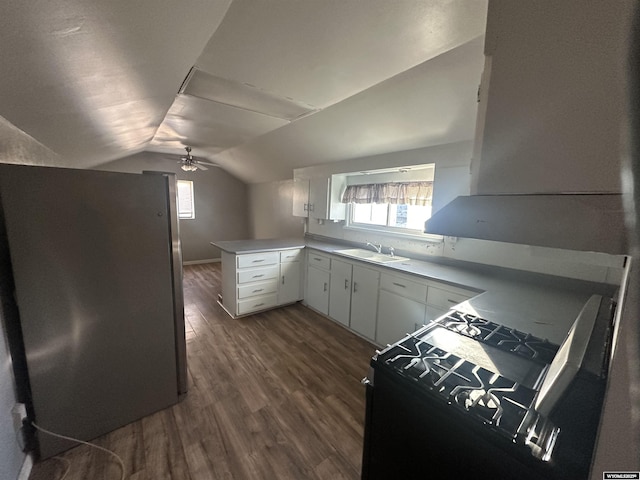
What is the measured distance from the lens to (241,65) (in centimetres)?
159

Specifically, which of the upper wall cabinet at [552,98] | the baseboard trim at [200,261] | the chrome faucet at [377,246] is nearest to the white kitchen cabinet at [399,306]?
the chrome faucet at [377,246]

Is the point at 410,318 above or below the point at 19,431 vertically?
above

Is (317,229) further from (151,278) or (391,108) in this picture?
(151,278)

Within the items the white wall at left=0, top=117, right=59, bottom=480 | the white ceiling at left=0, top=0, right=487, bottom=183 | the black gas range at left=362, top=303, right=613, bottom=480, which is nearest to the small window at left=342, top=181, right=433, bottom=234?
the white ceiling at left=0, top=0, right=487, bottom=183

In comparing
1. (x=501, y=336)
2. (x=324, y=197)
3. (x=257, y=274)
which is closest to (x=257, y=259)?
(x=257, y=274)

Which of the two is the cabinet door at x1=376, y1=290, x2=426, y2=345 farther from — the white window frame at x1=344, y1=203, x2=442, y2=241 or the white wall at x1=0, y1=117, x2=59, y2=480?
the white wall at x1=0, y1=117, x2=59, y2=480

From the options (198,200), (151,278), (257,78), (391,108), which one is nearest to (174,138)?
(198,200)

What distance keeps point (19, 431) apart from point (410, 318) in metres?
2.65

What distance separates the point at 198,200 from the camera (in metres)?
5.92

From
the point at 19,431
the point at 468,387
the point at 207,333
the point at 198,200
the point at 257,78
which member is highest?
the point at 257,78

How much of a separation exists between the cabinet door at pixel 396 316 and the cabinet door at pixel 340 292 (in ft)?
1.52

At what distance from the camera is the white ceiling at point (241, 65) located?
0.86 meters

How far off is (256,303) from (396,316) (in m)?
→ 1.79

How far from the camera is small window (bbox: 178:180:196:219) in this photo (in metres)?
5.78
